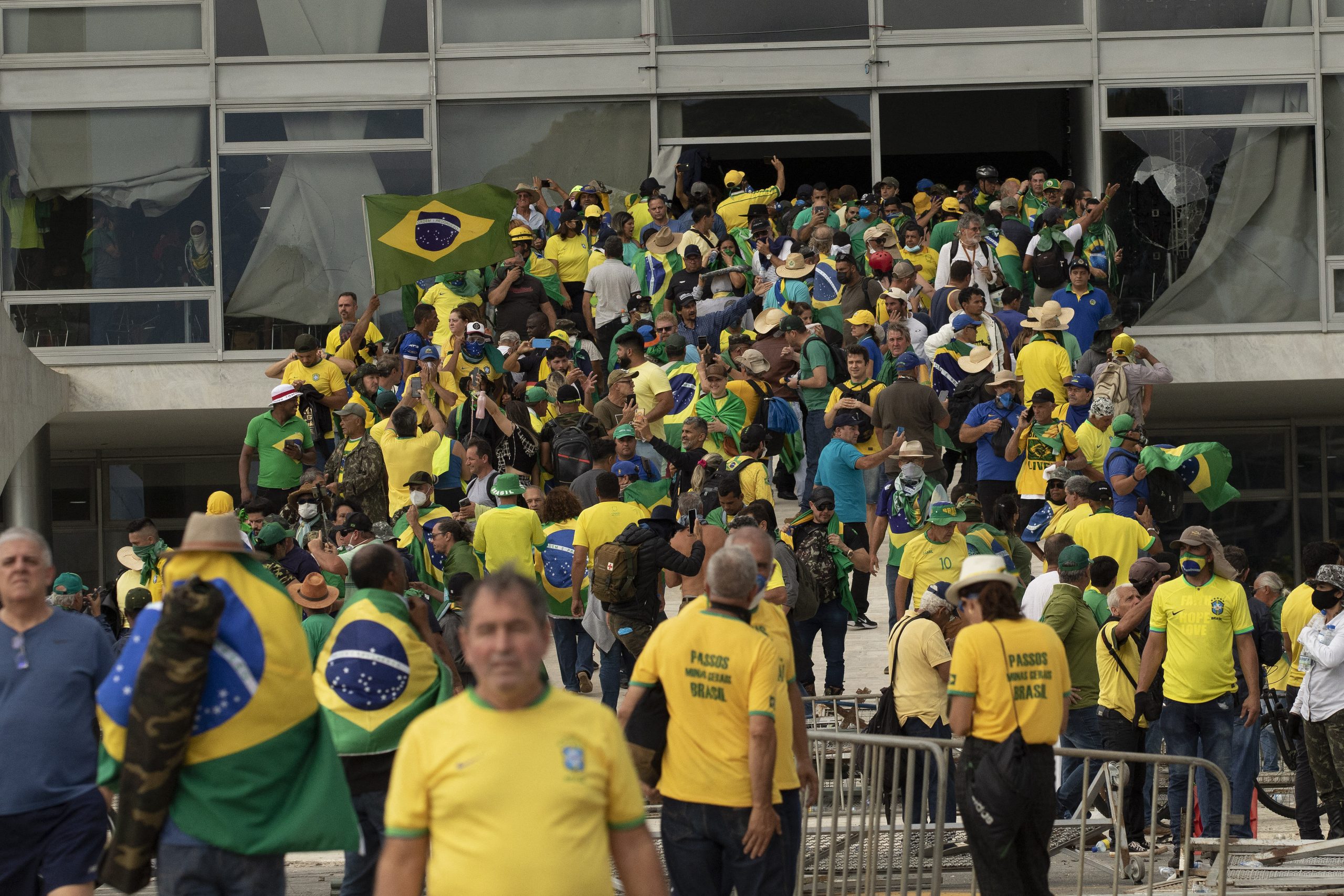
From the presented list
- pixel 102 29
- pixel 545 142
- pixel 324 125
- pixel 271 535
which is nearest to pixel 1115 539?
pixel 271 535

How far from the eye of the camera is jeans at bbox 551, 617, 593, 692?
11203 mm

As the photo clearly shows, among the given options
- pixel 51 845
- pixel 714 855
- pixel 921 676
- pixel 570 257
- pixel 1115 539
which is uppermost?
pixel 570 257

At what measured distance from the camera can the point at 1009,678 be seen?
6.42 metres

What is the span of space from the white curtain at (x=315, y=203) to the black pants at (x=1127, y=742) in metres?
13.3

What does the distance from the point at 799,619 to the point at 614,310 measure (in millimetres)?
6310

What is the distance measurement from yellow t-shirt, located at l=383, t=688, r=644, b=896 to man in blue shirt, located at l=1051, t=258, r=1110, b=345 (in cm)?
1257

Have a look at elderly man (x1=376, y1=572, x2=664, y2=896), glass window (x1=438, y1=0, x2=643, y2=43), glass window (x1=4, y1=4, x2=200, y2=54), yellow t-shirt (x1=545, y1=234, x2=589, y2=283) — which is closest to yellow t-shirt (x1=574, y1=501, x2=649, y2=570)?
elderly man (x1=376, y1=572, x2=664, y2=896)

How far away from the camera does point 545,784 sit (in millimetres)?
3795

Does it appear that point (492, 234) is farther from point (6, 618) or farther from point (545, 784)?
point (545, 784)

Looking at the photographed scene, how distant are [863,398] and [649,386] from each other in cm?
165

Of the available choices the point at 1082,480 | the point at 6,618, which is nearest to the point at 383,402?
the point at 1082,480

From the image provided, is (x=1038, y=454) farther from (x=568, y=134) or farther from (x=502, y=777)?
(x=568, y=134)

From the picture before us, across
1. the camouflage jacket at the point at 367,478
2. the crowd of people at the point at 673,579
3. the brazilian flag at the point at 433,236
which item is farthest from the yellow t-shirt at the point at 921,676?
the brazilian flag at the point at 433,236

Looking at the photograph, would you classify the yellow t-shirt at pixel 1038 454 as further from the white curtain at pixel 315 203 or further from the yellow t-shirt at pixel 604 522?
the white curtain at pixel 315 203
